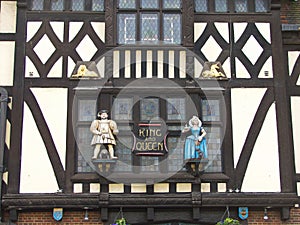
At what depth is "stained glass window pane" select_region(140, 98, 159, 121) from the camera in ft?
40.8

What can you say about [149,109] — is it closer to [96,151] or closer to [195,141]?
[195,141]

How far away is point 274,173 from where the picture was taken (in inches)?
480

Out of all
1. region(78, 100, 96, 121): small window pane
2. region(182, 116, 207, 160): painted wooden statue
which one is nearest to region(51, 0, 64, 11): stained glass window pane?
region(78, 100, 96, 121): small window pane

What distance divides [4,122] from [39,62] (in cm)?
154

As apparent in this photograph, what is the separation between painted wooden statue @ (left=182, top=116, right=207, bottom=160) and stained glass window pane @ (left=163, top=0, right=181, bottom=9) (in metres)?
2.65

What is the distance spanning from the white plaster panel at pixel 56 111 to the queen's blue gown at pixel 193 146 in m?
2.57

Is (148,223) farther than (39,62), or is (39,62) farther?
(39,62)

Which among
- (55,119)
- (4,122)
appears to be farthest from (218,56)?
(4,122)

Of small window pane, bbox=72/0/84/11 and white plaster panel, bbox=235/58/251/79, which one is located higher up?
small window pane, bbox=72/0/84/11

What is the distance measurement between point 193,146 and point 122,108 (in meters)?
1.77

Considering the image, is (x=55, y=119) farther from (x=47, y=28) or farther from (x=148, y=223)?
(x=148, y=223)

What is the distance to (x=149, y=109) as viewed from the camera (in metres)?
12.5

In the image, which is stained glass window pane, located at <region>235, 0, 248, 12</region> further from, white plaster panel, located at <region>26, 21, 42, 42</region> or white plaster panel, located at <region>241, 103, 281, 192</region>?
white plaster panel, located at <region>26, 21, 42, 42</region>

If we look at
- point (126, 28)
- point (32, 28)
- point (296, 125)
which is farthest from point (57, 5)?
point (296, 125)
